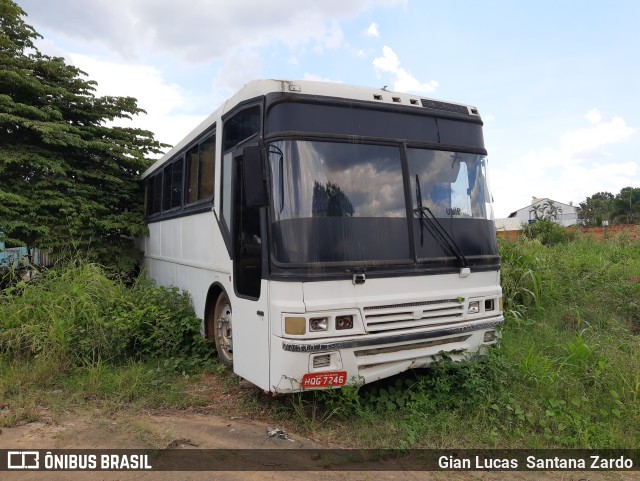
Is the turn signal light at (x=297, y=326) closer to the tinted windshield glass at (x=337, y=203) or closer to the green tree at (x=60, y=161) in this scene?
the tinted windshield glass at (x=337, y=203)

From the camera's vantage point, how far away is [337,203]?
420 cm

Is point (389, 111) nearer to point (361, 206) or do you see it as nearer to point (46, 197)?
point (361, 206)

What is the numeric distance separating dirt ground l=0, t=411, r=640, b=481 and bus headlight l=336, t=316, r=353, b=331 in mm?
1019

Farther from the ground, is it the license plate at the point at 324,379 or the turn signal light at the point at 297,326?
Result: the turn signal light at the point at 297,326

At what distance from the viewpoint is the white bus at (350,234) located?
4043 mm

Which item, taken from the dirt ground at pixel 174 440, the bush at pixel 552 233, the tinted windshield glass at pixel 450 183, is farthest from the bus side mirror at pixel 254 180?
the bush at pixel 552 233

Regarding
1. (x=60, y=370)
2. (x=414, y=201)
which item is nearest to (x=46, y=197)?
(x=60, y=370)

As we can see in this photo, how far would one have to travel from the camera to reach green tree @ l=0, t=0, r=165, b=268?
966 cm

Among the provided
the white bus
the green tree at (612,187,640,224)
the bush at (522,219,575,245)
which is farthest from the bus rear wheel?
the green tree at (612,187,640,224)

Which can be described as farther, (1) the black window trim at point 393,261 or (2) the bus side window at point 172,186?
(2) the bus side window at point 172,186

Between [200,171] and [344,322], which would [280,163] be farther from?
[200,171]

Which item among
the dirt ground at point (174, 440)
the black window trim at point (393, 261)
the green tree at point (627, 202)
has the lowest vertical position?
the dirt ground at point (174, 440)

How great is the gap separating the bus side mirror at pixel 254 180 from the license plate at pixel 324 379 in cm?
153

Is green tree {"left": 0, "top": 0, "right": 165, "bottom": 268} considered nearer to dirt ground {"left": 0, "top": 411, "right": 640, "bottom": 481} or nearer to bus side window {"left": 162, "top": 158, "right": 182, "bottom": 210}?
bus side window {"left": 162, "top": 158, "right": 182, "bottom": 210}
